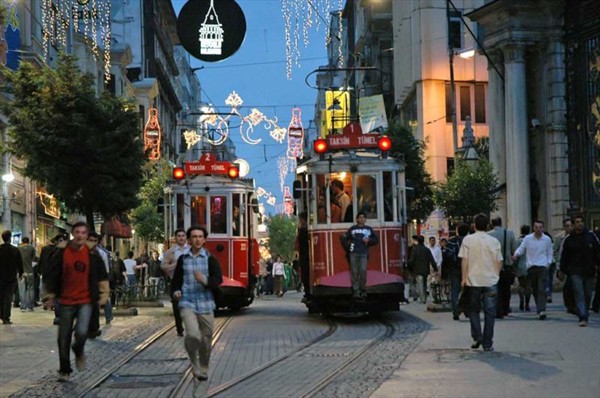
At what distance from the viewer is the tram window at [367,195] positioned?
21.5 m

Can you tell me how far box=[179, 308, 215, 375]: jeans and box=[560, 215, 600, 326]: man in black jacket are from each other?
27.9 ft

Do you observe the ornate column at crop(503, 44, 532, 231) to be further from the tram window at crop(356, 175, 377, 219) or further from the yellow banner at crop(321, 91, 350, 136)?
the yellow banner at crop(321, 91, 350, 136)

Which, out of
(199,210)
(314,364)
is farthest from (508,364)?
(199,210)

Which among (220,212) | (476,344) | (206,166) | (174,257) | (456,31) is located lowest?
(476,344)

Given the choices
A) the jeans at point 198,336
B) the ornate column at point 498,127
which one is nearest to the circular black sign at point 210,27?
the jeans at point 198,336

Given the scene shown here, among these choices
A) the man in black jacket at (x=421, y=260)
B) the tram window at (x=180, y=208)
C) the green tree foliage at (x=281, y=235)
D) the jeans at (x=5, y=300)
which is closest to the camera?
the jeans at (x=5, y=300)

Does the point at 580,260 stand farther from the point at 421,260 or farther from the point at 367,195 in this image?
the point at 421,260

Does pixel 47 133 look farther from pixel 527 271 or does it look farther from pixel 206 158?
pixel 527 271

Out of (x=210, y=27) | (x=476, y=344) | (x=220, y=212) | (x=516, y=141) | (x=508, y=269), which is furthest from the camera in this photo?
(x=516, y=141)

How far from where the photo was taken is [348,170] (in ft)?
70.8

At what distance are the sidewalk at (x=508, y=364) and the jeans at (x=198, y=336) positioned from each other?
5.94ft

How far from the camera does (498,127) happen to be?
3494 cm

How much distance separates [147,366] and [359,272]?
6.44 metres

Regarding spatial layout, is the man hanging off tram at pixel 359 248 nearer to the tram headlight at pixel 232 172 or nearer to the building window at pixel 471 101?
the tram headlight at pixel 232 172
